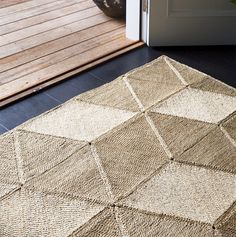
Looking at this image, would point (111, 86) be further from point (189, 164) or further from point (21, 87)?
point (189, 164)

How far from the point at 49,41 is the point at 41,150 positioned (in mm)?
937

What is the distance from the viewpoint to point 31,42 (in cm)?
252

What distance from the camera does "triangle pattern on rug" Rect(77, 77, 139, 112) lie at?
2.01 m

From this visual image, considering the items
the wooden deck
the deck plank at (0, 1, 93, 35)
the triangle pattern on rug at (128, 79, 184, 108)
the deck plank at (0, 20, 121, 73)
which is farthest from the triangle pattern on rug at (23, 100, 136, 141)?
the deck plank at (0, 1, 93, 35)

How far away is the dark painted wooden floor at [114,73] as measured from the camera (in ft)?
6.56

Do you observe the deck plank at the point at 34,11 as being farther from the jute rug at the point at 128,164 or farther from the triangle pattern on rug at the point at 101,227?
the triangle pattern on rug at the point at 101,227

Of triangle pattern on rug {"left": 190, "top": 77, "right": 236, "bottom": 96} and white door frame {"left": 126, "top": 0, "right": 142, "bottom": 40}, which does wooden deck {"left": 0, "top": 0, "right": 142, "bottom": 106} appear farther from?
triangle pattern on rug {"left": 190, "top": 77, "right": 236, "bottom": 96}

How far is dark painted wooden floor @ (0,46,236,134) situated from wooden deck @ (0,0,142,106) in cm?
5

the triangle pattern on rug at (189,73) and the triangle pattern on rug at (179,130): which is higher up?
the triangle pattern on rug at (189,73)

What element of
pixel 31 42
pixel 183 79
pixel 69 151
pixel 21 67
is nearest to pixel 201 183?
pixel 69 151

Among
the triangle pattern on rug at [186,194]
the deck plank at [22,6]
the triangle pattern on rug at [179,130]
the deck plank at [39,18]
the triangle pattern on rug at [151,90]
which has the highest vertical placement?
the deck plank at [22,6]

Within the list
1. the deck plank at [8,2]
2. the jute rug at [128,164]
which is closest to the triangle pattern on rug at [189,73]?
the jute rug at [128,164]

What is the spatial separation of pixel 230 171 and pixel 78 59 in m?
1.04

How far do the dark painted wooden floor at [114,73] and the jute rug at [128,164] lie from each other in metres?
0.08
